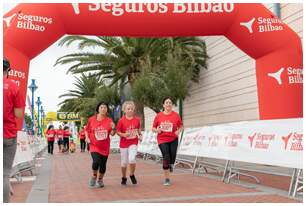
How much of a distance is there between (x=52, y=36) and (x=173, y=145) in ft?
14.5

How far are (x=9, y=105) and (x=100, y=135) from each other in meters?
3.70

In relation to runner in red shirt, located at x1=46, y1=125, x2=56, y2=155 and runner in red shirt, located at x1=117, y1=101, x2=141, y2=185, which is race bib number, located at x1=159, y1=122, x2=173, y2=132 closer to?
runner in red shirt, located at x1=117, y1=101, x2=141, y2=185

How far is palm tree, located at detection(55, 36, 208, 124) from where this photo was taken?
23188 mm

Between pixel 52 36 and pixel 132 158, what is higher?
pixel 52 36

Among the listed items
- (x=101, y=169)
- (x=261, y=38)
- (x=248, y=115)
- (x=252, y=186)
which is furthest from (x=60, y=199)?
(x=248, y=115)

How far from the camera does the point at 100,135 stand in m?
8.66

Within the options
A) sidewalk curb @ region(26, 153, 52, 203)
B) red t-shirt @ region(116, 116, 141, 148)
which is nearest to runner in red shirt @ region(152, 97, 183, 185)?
red t-shirt @ region(116, 116, 141, 148)

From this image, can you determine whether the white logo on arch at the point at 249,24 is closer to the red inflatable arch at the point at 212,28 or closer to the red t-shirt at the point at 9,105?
the red inflatable arch at the point at 212,28

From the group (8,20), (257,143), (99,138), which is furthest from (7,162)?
(8,20)

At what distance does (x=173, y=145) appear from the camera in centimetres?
917

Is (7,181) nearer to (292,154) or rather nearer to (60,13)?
(292,154)

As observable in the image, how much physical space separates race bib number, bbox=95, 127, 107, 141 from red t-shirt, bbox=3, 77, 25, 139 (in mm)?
3588

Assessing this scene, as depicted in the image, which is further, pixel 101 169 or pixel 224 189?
pixel 101 169

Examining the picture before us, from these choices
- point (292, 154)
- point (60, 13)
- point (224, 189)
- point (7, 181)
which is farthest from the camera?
point (60, 13)
